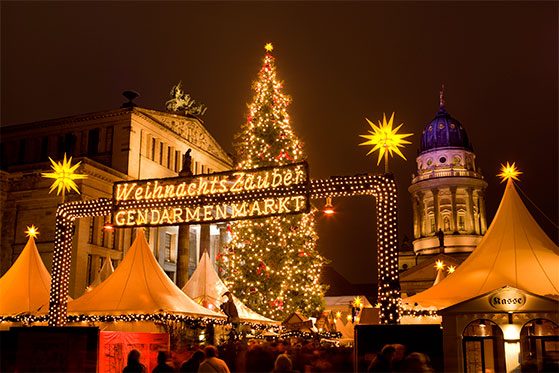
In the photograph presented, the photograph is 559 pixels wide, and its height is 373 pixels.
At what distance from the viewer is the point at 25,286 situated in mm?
24109

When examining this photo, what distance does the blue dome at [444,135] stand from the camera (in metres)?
86.9

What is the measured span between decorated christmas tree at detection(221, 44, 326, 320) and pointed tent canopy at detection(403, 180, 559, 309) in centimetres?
961

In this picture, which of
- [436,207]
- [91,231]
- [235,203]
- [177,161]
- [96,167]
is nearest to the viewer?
[235,203]

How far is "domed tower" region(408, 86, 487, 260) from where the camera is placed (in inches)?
3199

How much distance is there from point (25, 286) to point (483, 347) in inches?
714

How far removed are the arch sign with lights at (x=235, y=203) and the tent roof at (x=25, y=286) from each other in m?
6.35

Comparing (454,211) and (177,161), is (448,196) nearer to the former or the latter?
(454,211)

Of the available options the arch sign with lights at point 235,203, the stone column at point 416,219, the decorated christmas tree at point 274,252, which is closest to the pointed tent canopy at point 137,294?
the arch sign with lights at point 235,203

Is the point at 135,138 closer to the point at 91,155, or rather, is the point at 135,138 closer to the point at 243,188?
the point at 91,155

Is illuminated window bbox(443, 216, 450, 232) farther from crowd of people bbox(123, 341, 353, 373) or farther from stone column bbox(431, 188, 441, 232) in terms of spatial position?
crowd of people bbox(123, 341, 353, 373)

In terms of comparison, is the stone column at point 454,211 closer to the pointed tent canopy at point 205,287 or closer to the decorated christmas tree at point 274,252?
the decorated christmas tree at point 274,252

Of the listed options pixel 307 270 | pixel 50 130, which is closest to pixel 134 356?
pixel 307 270

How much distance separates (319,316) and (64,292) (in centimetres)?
1466

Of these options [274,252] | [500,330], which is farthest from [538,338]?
[274,252]
